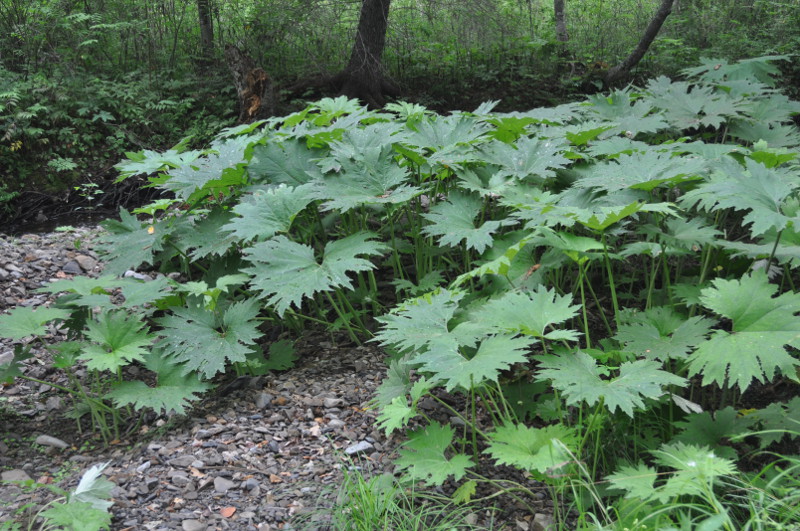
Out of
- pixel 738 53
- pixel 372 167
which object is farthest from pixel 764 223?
pixel 738 53

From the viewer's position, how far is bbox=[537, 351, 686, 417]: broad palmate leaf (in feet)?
5.14

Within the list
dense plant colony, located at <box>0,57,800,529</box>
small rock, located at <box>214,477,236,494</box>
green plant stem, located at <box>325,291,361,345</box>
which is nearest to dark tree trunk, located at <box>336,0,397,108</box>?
dense plant colony, located at <box>0,57,800,529</box>

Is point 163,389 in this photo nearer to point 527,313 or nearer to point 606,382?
point 527,313

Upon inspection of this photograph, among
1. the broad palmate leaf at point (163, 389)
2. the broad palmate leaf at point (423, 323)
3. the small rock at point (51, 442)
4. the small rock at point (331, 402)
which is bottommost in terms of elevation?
the small rock at point (51, 442)

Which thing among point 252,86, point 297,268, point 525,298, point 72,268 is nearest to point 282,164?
point 297,268

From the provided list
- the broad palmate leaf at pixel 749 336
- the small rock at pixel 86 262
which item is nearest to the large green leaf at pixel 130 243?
the small rock at pixel 86 262

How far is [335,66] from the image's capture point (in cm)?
837

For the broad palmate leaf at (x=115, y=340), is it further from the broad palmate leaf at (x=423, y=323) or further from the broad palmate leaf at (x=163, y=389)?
the broad palmate leaf at (x=423, y=323)

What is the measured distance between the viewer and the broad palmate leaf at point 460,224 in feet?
7.22

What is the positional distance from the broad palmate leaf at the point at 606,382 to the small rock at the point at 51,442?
5.72 feet

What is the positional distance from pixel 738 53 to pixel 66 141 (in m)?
8.87

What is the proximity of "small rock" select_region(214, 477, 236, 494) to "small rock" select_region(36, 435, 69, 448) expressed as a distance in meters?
0.70

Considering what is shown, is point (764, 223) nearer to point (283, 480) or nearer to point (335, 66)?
point (283, 480)

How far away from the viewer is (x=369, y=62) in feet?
24.0
